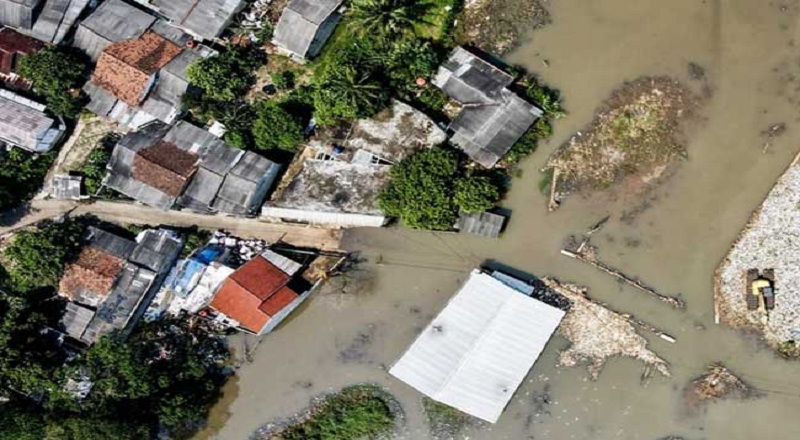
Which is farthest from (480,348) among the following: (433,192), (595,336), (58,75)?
(58,75)

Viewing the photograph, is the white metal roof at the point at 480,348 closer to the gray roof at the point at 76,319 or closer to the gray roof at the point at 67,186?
the gray roof at the point at 76,319

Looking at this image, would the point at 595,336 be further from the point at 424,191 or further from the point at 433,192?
the point at 424,191

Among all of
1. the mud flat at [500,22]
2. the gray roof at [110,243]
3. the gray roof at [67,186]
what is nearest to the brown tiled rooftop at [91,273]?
the gray roof at [110,243]

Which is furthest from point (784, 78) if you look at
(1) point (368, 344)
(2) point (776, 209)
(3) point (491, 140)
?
(1) point (368, 344)

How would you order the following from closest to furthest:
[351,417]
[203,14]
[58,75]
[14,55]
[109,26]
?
[351,417]
[58,75]
[203,14]
[14,55]
[109,26]

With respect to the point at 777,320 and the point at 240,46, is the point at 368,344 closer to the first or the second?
the point at 240,46

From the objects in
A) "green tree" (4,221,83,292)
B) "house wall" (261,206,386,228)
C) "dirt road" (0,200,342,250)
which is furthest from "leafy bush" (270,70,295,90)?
"green tree" (4,221,83,292)

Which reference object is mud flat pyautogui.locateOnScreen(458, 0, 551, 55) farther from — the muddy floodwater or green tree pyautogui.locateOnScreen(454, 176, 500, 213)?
green tree pyautogui.locateOnScreen(454, 176, 500, 213)
